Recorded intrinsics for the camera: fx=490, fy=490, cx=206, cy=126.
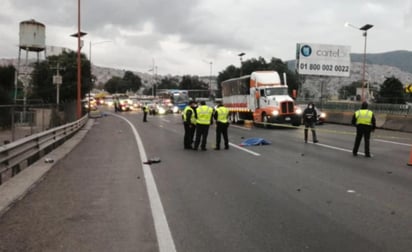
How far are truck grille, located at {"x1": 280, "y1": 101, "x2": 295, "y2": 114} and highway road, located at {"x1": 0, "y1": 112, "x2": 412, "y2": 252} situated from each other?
1635cm

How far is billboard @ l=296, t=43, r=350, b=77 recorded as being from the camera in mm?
57969

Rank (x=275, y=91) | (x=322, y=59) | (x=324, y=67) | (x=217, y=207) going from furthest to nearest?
1. (x=324, y=67)
2. (x=322, y=59)
3. (x=275, y=91)
4. (x=217, y=207)

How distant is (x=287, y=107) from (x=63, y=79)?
5972 cm

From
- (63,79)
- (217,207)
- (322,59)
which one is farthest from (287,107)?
(63,79)

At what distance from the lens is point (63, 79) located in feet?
269

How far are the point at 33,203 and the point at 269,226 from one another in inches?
156

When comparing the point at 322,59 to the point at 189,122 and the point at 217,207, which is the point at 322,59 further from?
the point at 217,207

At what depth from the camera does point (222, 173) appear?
11.1 metres

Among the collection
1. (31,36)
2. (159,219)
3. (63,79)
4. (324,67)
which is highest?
(31,36)

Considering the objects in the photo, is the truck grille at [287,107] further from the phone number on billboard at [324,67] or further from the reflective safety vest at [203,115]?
the phone number on billboard at [324,67]

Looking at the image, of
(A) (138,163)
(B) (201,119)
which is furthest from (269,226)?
(B) (201,119)

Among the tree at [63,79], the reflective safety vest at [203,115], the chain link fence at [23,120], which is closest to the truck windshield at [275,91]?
the chain link fence at [23,120]

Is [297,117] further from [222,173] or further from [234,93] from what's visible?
[222,173]

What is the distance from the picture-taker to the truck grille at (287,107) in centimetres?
2989
